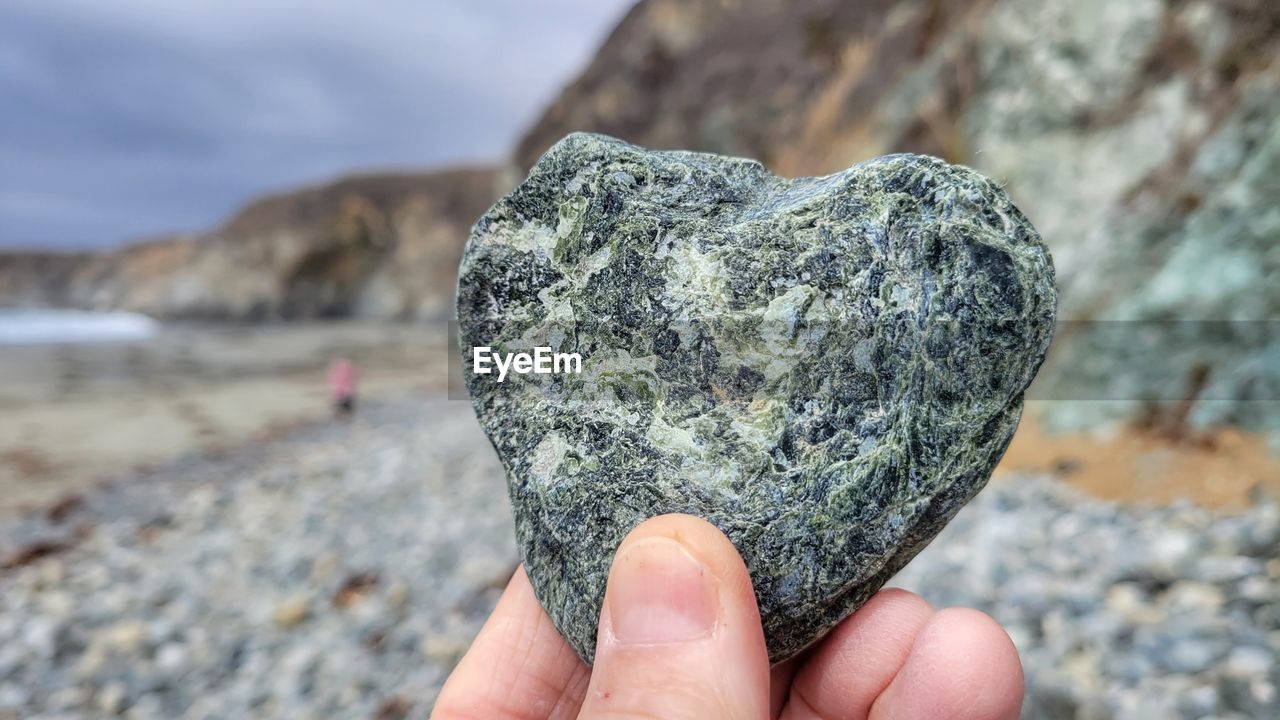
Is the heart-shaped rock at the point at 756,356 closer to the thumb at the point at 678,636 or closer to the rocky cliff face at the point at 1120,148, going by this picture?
the thumb at the point at 678,636

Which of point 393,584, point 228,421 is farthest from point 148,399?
point 393,584

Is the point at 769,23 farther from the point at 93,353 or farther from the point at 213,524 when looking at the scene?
the point at 93,353

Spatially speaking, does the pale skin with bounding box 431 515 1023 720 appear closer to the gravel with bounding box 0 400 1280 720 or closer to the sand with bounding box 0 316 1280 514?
the gravel with bounding box 0 400 1280 720

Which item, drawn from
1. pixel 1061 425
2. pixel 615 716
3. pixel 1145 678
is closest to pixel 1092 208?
pixel 1061 425

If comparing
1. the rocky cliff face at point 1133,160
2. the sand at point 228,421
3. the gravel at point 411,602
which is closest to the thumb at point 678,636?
the gravel at point 411,602

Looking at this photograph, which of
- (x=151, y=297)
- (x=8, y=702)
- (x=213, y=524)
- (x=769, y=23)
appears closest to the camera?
(x=8, y=702)

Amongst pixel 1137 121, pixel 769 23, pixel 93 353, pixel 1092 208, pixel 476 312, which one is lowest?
pixel 93 353
